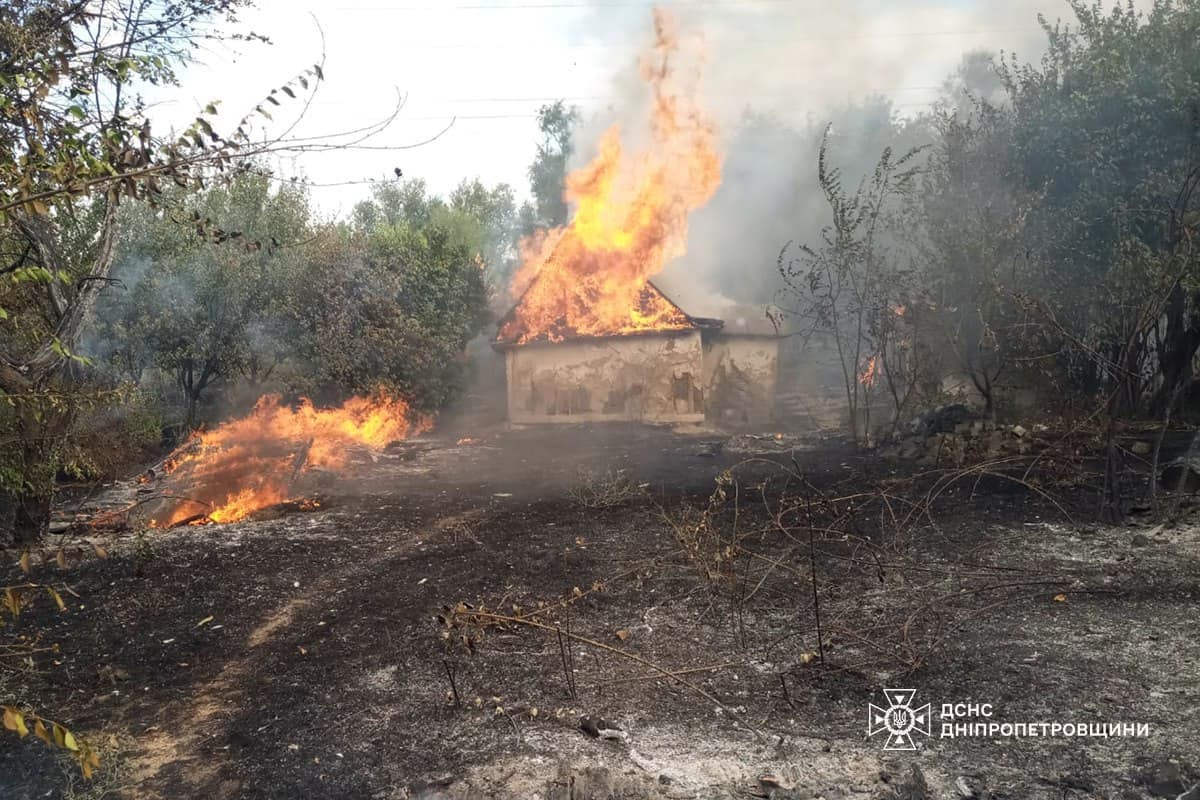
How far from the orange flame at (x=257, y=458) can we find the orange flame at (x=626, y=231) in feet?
19.2

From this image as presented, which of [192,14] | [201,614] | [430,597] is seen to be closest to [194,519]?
[201,614]

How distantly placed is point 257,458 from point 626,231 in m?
12.5

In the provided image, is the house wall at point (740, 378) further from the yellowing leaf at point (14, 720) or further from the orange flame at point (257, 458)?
the yellowing leaf at point (14, 720)

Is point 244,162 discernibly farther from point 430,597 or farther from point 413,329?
point 413,329

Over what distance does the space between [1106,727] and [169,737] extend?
18.6ft

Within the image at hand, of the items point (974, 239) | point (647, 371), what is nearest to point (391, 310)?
point (647, 371)

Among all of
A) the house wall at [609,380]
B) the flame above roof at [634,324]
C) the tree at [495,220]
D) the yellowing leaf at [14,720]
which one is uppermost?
the tree at [495,220]

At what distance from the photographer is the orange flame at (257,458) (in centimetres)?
1120

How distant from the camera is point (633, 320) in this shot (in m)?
20.5

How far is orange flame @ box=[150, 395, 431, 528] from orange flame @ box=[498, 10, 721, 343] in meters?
5.84

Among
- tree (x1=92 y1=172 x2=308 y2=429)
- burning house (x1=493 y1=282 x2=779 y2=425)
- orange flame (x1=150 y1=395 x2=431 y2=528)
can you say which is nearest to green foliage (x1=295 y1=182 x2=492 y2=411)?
tree (x1=92 y1=172 x2=308 y2=429)

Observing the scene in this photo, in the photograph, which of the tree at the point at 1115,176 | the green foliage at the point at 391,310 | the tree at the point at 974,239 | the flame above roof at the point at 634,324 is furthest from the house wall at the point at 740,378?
the tree at the point at 1115,176

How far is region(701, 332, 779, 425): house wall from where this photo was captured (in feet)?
69.3

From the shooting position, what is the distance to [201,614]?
270 inches
